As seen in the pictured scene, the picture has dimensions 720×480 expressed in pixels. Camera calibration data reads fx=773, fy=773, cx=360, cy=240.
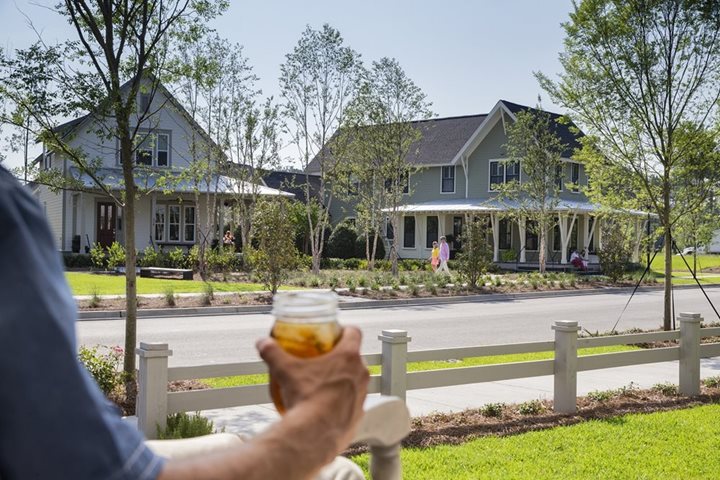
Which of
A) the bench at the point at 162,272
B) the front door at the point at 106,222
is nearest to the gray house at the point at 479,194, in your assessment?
the front door at the point at 106,222

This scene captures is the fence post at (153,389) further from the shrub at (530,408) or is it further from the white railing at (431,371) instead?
the shrub at (530,408)

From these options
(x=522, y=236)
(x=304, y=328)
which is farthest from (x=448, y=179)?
(x=304, y=328)

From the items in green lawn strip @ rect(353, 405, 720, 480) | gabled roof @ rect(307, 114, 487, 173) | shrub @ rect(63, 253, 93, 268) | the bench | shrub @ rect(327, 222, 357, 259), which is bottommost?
green lawn strip @ rect(353, 405, 720, 480)

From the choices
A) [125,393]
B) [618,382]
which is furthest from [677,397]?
[125,393]

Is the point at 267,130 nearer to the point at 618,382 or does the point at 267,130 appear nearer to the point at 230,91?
the point at 230,91

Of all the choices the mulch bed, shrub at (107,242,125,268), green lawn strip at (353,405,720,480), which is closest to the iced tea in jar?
green lawn strip at (353,405,720,480)

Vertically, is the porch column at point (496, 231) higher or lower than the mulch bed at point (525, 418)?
higher

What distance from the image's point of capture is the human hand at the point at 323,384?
1.13m

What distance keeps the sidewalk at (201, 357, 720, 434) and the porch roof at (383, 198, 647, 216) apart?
83.3 ft

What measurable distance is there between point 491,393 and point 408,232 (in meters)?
37.3

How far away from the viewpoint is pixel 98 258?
3009cm

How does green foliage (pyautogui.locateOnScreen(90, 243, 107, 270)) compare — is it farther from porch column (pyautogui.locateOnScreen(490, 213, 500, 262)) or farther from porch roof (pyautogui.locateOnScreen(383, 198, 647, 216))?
porch column (pyautogui.locateOnScreen(490, 213, 500, 262))

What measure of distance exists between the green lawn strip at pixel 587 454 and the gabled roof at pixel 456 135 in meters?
34.7

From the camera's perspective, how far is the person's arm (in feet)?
3.55
